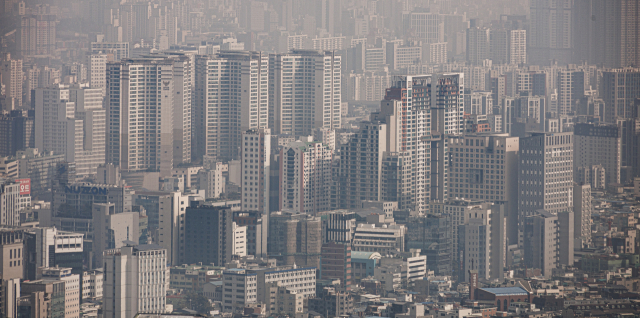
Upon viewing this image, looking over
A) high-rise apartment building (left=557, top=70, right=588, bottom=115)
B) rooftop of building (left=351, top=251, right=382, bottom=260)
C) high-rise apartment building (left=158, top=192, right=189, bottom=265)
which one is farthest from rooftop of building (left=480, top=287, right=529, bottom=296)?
high-rise apartment building (left=557, top=70, right=588, bottom=115)

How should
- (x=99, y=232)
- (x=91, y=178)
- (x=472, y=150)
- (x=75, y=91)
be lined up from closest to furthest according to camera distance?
(x=99, y=232)
(x=472, y=150)
(x=91, y=178)
(x=75, y=91)

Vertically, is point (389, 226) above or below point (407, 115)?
below

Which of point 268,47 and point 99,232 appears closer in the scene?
point 99,232

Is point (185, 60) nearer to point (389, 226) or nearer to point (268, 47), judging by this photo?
point (268, 47)

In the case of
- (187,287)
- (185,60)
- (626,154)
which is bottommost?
(187,287)

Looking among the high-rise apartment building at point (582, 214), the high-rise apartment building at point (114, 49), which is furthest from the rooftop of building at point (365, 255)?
the high-rise apartment building at point (114, 49)

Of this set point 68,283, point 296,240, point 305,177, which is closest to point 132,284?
point 68,283

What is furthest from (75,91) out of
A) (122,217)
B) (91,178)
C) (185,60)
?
(122,217)

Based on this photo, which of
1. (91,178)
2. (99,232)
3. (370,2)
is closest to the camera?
(99,232)
